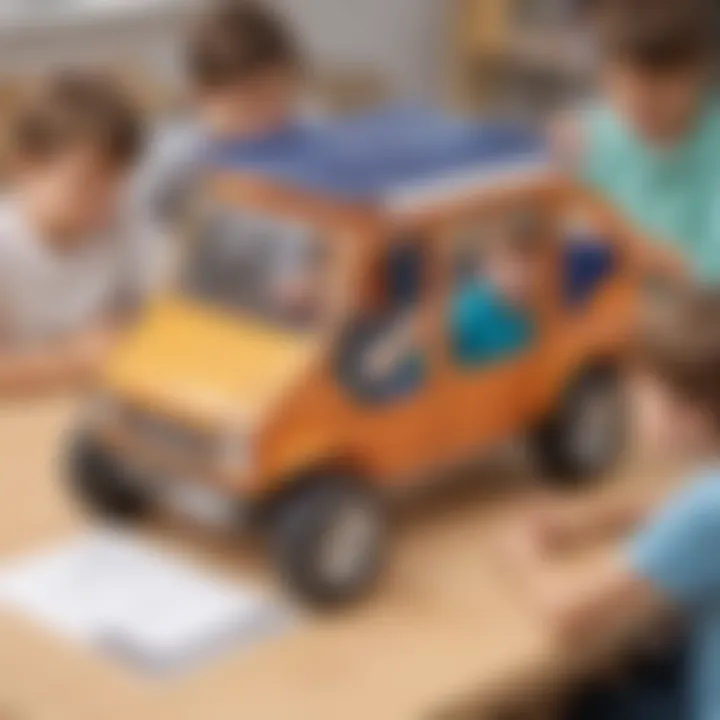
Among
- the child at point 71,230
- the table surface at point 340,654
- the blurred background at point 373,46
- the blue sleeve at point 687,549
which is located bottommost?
the blue sleeve at point 687,549

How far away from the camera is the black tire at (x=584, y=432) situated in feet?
4.87

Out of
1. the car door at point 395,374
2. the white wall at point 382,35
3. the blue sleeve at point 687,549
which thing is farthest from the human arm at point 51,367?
the white wall at point 382,35

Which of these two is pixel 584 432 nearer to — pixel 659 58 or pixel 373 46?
pixel 659 58

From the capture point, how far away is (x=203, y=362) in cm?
135

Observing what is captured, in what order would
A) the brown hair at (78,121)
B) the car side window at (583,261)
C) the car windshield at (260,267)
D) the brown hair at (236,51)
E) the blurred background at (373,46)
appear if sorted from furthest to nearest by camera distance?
the blurred background at (373,46) < the brown hair at (236,51) < the brown hair at (78,121) < the car side window at (583,261) < the car windshield at (260,267)

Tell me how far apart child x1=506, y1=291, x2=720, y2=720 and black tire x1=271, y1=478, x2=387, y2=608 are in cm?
12

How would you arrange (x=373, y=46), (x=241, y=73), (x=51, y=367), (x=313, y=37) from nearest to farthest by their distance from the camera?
(x=51, y=367) → (x=241, y=73) → (x=313, y=37) → (x=373, y=46)

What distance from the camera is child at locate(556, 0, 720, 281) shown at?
181 cm

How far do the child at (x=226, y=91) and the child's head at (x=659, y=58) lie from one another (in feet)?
1.26

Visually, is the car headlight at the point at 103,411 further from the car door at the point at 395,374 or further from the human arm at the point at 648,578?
the human arm at the point at 648,578

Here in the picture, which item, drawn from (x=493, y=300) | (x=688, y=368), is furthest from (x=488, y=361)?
(x=688, y=368)

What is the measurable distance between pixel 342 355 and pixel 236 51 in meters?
0.78

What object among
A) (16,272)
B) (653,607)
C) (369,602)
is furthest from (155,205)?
(653,607)

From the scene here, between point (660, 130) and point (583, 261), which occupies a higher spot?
point (660, 130)
